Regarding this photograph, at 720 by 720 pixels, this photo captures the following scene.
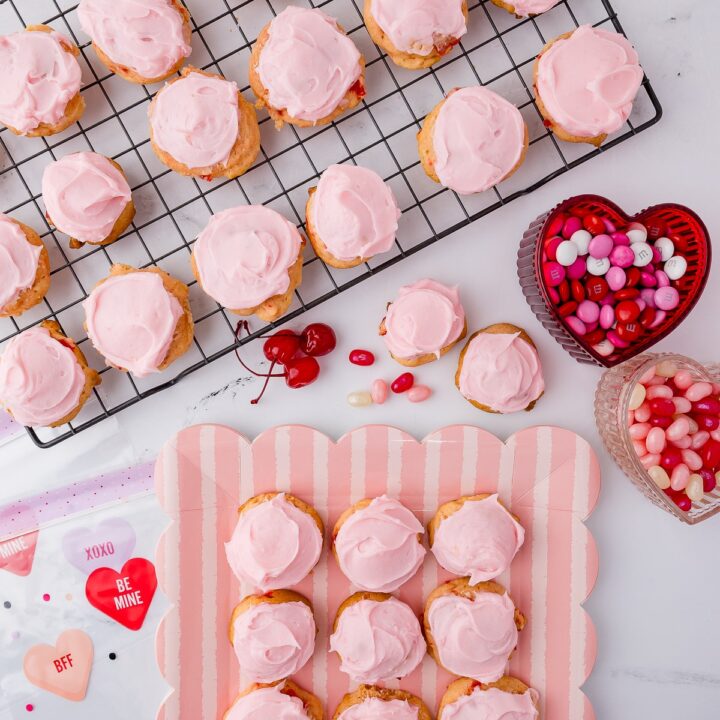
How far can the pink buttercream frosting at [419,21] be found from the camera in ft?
7.78

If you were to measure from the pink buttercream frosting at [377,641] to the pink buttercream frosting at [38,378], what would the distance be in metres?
1.20

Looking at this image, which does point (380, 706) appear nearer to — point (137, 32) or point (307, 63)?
point (307, 63)

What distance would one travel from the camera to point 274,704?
8.38 ft

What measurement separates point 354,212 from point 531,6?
90 cm

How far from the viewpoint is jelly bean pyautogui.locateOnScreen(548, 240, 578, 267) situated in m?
2.38

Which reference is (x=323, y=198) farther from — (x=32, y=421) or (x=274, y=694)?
(x=274, y=694)

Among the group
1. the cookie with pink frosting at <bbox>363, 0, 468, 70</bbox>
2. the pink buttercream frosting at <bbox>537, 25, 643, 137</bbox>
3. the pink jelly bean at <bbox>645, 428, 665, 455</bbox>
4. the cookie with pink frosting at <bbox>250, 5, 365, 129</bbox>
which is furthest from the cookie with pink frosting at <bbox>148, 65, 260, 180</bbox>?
the pink jelly bean at <bbox>645, 428, 665, 455</bbox>

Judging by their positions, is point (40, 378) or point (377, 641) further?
point (377, 641)

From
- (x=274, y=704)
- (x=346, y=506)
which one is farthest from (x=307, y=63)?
(x=274, y=704)

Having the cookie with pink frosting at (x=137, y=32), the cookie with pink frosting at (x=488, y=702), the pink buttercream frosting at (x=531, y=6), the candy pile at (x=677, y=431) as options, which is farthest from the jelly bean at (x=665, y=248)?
the cookie with pink frosting at (x=137, y=32)

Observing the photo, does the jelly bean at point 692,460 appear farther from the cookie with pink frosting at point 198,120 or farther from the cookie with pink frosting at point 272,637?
the cookie with pink frosting at point 198,120

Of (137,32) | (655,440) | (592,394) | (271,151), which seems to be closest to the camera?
(137,32)

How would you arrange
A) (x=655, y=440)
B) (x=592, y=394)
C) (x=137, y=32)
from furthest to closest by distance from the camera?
1. (x=592, y=394)
2. (x=655, y=440)
3. (x=137, y=32)

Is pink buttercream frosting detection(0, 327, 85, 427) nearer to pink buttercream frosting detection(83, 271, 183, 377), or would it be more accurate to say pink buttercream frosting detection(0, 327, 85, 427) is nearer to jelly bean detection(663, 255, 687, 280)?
pink buttercream frosting detection(83, 271, 183, 377)
